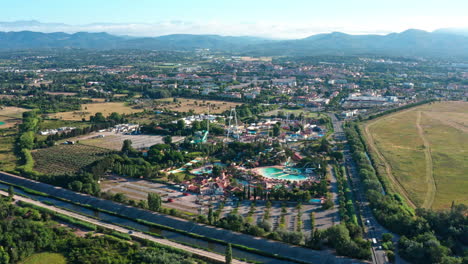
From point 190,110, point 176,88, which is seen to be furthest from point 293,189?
point 176,88

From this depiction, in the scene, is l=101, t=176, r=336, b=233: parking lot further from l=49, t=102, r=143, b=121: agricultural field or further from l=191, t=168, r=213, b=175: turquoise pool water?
l=49, t=102, r=143, b=121: agricultural field

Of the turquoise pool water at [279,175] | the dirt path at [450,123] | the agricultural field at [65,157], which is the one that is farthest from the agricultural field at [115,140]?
the dirt path at [450,123]

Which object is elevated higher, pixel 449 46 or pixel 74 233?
pixel 449 46

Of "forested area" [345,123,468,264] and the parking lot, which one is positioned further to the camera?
the parking lot

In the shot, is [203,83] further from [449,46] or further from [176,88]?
[449,46]

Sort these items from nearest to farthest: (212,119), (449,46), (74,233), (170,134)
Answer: (74,233) < (170,134) < (212,119) < (449,46)

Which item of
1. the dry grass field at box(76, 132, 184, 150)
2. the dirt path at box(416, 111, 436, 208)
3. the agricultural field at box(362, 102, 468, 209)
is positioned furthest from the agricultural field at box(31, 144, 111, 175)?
the dirt path at box(416, 111, 436, 208)
